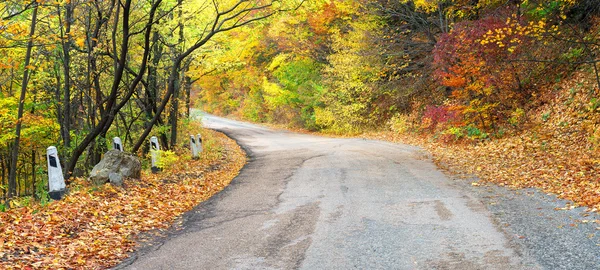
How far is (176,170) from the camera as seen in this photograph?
42.3ft

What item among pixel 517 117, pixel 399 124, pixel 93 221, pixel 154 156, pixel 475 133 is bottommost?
pixel 93 221

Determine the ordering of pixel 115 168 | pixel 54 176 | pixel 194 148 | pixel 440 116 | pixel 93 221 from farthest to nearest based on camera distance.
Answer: pixel 440 116
pixel 194 148
pixel 115 168
pixel 54 176
pixel 93 221

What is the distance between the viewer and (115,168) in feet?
32.7

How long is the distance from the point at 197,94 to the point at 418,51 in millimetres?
42715

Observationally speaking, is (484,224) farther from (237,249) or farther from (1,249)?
(1,249)

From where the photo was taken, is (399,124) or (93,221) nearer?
(93,221)

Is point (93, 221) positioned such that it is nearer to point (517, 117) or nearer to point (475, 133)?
point (475, 133)

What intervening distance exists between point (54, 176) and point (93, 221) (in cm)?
177

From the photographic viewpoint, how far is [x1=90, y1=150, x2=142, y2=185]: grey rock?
31.6ft

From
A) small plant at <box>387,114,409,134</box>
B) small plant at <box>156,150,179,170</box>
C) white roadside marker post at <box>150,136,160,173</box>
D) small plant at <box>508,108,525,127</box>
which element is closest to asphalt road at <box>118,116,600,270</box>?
small plant at <box>156,150,179,170</box>

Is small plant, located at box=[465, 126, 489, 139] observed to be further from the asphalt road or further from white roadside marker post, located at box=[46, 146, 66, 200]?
white roadside marker post, located at box=[46, 146, 66, 200]

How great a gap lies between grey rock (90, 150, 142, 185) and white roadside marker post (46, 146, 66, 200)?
3.67 ft

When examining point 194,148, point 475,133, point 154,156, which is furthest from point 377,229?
point 475,133

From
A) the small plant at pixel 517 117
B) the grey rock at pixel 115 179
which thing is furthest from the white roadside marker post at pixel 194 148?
the small plant at pixel 517 117
